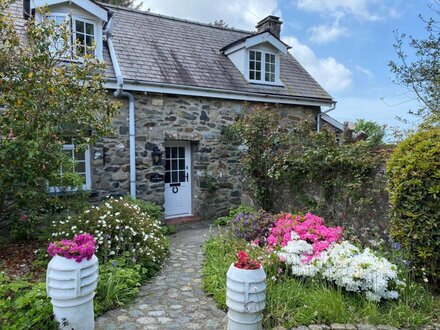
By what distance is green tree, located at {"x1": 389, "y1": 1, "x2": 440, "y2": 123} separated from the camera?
24.5 feet

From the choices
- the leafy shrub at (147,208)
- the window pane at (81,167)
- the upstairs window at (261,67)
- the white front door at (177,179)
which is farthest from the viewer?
the upstairs window at (261,67)

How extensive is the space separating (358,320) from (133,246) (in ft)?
11.3

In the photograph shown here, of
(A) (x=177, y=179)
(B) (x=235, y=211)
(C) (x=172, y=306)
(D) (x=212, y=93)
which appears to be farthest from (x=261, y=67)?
(C) (x=172, y=306)

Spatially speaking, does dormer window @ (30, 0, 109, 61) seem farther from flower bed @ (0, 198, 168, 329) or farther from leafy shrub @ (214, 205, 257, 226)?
leafy shrub @ (214, 205, 257, 226)

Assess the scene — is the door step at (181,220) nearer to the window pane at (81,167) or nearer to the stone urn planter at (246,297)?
the window pane at (81,167)

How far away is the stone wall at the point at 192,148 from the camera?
7805 mm

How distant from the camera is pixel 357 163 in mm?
5238

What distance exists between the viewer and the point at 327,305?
11.1 ft

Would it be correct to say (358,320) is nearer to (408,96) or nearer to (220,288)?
(220,288)

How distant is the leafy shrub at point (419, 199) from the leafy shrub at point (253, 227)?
6.83 ft

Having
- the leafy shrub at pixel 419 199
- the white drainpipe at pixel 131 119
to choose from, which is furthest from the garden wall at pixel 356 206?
the white drainpipe at pixel 131 119

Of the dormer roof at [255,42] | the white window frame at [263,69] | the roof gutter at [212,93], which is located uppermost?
the dormer roof at [255,42]

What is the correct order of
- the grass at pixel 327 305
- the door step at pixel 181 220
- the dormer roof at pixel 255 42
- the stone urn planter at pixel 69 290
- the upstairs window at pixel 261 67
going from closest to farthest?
the stone urn planter at pixel 69 290 → the grass at pixel 327 305 → the door step at pixel 181 220 → the dormer roof at pixel 255 42 → the upstairs window at pixel 261 67

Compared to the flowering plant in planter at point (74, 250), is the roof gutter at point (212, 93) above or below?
above
